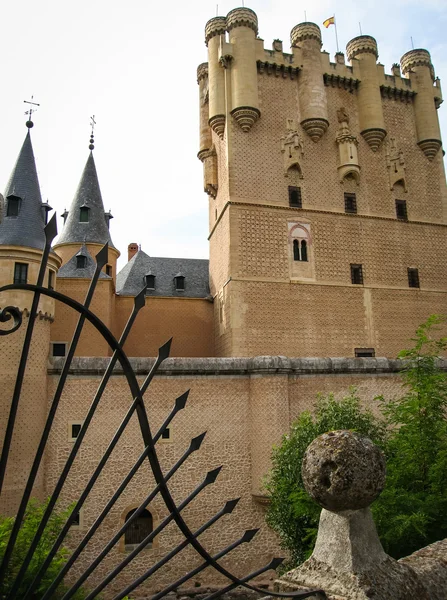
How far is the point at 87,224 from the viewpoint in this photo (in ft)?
75.6

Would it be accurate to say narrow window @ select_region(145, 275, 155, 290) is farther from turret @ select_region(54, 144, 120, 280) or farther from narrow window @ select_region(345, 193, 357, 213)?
narrow window @ select_region(345, 193, 357, 213)

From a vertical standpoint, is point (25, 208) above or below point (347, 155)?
below

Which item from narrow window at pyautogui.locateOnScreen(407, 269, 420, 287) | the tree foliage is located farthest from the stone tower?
the tree foliage

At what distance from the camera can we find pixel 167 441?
12867 mm

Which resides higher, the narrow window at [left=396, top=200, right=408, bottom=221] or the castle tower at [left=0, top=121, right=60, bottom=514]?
the narrow window at [left=396, top=200, right=408, bottom=221]

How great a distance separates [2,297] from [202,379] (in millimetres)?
5118

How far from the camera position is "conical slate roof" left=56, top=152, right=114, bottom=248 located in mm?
22594

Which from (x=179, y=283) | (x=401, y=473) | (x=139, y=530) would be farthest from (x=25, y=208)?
(x=401, y=473)

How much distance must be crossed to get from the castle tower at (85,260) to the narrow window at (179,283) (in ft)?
8.47

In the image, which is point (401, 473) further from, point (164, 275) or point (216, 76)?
point (216, 76)

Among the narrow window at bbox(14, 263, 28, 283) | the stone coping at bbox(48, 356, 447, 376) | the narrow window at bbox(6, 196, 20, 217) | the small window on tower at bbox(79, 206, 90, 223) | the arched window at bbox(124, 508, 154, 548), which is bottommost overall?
the arched window at bbox(124, 508, 154, 548)

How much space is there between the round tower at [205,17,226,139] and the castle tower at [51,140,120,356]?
6.31 m

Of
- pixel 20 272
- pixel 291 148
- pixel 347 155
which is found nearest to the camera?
pixel 20 272

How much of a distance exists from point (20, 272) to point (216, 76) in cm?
1224
